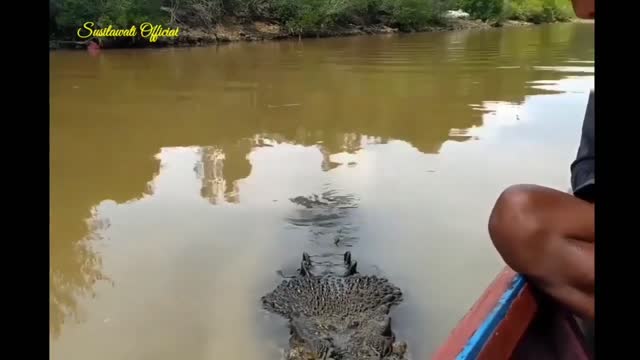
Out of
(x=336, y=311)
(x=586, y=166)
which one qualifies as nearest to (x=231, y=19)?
(x=336, y=311)

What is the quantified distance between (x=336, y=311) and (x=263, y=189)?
2.04 meters

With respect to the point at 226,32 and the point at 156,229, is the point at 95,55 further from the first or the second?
the point at 156,229

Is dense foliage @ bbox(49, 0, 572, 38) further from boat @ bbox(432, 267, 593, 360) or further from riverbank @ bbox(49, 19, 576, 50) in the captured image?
boat @ bbox(432, 267, 593, 360)

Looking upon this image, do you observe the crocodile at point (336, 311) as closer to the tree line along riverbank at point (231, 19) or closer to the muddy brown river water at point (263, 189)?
the muddy brown river water at point (263, 189)

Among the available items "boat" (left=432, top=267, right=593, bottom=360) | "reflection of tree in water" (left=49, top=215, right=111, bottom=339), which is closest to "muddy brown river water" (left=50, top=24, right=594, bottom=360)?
"reflection of tree in water" (left=49, top=215, right=111, bottom=339)

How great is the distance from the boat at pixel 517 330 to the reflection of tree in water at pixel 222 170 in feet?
10.4

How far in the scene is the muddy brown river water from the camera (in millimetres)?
2947

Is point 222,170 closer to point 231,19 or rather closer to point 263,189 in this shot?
point 263,189

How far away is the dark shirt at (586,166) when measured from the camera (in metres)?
1.45

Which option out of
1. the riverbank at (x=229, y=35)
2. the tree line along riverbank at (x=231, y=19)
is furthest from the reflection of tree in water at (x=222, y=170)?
the riverbank at (x=229, y=35)

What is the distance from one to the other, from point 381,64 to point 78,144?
7.00 m

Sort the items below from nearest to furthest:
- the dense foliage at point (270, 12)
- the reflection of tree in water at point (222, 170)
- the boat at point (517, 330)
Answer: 1. the boat at point (517, 330)
2. the reflection of tree in water at point (222, 170)
3. the dense foliage at point (270, 12)

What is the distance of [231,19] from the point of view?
1817 centimetres

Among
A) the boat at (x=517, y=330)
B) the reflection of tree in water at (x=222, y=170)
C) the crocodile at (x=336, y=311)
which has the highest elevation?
the boat at (x=517, y=330)
